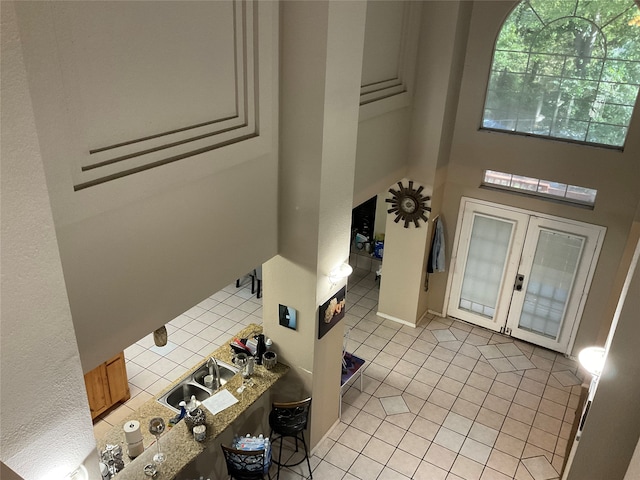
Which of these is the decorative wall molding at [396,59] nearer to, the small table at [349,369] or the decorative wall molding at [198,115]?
the decorative wall molding at [198,115]

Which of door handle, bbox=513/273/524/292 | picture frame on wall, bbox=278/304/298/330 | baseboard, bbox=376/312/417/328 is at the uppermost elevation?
picture frame on wall, bbox=278/304/298/330

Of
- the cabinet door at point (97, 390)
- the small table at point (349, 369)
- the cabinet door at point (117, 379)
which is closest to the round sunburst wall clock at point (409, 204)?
the small table at point (349, 369)

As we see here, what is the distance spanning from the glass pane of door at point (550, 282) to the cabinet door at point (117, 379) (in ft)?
19.7

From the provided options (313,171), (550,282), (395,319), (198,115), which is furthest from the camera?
(395,319)

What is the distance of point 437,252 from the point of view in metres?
8.55

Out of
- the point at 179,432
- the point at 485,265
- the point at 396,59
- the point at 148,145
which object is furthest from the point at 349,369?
the point at 148,145

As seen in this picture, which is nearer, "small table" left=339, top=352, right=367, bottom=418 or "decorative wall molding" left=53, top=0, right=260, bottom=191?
"decorative wall molding" left=53, top=0, right=260, bottom=191

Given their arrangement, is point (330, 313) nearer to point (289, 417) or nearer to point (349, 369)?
point (289, 417)

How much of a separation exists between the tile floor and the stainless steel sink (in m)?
1.21

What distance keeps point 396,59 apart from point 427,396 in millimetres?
4586

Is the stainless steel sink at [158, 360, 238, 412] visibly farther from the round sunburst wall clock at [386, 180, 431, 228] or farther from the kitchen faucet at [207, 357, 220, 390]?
the round sunburst wall clock at [386, 180, 431, 228]

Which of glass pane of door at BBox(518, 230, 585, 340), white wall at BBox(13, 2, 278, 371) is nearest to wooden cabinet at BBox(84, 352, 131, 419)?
white wall at BBox(13, 2, 278, 371)

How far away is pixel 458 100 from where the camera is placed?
791 cm

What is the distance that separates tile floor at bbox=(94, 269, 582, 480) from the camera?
21.0ft
